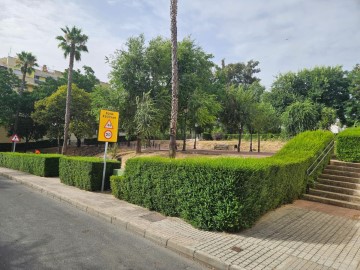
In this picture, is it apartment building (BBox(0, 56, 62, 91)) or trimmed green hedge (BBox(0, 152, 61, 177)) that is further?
apartment building (BBox(0, 56, 62, 91))

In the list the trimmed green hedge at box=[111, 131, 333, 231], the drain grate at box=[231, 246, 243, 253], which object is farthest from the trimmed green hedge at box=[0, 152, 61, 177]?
the drain grate at box=[231, 246, 243, 253]

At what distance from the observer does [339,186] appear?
1016cm

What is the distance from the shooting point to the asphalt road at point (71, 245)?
4734 mm

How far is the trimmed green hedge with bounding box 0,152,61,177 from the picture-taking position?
16172mm

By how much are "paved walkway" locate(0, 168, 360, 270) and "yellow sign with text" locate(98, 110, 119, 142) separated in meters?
3.05

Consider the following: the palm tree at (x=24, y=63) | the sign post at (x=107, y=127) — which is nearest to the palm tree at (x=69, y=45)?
the palm tree at (x=24, y=63)

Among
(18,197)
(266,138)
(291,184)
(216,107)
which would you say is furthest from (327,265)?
(266,138)

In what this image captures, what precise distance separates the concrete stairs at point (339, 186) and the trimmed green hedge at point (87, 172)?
8.41 metres

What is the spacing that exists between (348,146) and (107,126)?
1078 centimetres

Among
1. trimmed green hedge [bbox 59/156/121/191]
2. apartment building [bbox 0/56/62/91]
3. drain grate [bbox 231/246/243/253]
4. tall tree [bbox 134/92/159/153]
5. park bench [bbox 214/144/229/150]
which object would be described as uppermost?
apartment building [bbox 0/56/62/91]

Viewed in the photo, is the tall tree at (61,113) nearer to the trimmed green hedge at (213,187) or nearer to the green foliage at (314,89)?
the green foliage at (314,89)

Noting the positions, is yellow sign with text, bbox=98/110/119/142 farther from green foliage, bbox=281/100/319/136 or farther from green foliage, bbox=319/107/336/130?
green foliage, bbox=319/107/336/130

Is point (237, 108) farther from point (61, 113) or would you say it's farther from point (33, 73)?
point (33, 73)

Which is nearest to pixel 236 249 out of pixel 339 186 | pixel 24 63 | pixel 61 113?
pixel 339 186
